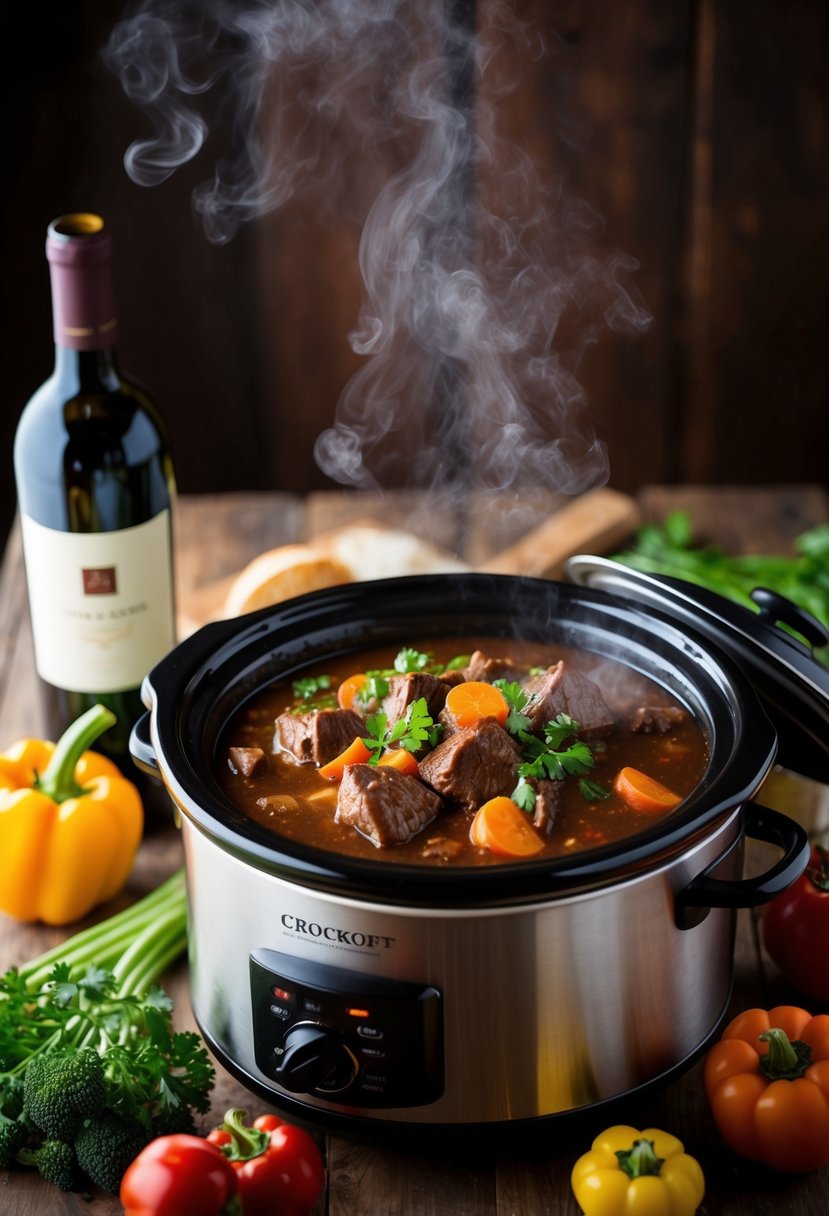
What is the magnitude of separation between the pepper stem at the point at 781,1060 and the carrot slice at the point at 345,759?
817mm

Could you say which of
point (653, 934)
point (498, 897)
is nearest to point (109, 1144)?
point (498, 897)

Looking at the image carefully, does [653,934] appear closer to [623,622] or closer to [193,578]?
[623,622]

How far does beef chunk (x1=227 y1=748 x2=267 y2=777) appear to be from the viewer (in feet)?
7.90

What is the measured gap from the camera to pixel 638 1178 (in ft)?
6.59

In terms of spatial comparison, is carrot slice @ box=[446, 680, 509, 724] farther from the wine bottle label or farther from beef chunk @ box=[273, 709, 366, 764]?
the wine bottle label

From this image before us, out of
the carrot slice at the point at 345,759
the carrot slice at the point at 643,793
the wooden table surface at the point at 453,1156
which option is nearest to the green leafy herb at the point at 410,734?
the carrot slice at the point at 345,759

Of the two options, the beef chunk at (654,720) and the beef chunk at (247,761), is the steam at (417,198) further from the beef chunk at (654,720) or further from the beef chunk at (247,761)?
the beef chunk at (247,761)

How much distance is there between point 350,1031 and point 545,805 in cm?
48

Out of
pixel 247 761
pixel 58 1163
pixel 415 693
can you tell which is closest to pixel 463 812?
pixel 415 693

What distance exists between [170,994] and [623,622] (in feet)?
3.82

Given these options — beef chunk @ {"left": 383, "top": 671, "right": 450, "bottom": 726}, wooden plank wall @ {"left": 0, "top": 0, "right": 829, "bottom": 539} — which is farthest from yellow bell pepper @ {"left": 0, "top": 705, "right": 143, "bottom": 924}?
wooden plank wall @ {"left": 0, "top": 0, "right": 829, "bottom": 539}

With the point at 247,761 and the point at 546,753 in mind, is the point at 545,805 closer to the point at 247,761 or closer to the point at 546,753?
the point at 546,753

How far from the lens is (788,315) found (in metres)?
5.84

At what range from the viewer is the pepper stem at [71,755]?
2.81 meters
